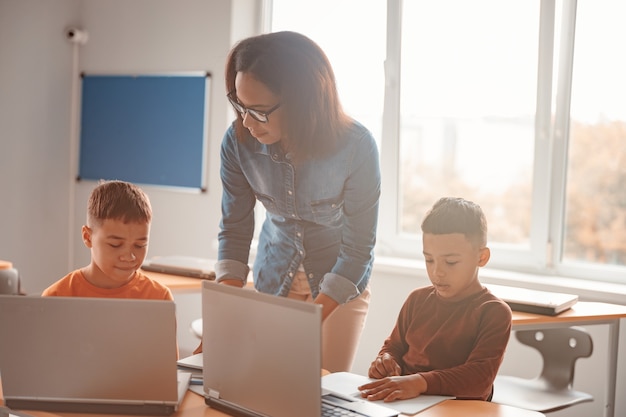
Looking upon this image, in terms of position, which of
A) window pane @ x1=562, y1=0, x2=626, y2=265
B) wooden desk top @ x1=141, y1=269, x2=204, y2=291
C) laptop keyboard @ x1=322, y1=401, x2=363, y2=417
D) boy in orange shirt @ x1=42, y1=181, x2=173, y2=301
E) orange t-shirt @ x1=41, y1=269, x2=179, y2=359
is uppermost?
window pane @ x1=562, y1=0, x2=626, y2=265

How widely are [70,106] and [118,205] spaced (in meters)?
3.10

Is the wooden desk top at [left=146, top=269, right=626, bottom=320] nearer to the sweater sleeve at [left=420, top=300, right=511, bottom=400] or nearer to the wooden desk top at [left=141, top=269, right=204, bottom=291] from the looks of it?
the wooden desk top at [left=141, top=269, right=204, bottom=291]

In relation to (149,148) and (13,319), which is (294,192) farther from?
(149,148)

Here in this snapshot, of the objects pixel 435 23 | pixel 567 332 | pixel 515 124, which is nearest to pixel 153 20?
pixel 435 23

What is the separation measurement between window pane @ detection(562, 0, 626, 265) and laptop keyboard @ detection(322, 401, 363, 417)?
2153 mm

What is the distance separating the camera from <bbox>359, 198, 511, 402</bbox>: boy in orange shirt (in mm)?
1857

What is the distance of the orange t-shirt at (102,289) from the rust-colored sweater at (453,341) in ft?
2.09

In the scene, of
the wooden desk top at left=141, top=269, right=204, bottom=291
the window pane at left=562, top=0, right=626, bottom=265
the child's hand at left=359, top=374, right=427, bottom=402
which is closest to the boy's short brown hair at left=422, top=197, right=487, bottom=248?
the child's hand at left=359, top=374, right=427, bottom=402

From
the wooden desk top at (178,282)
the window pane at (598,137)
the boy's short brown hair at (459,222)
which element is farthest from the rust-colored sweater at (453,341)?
the window pane at (598,137)

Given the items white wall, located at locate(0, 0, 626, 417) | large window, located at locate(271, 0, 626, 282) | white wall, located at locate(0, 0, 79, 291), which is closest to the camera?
large window, located at locate(271, 0, 626, 282)

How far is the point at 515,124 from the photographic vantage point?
354 centimetres

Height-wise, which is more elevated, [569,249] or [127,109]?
[127,109]

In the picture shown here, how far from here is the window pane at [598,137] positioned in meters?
3.27

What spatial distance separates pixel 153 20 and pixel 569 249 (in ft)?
8.82
